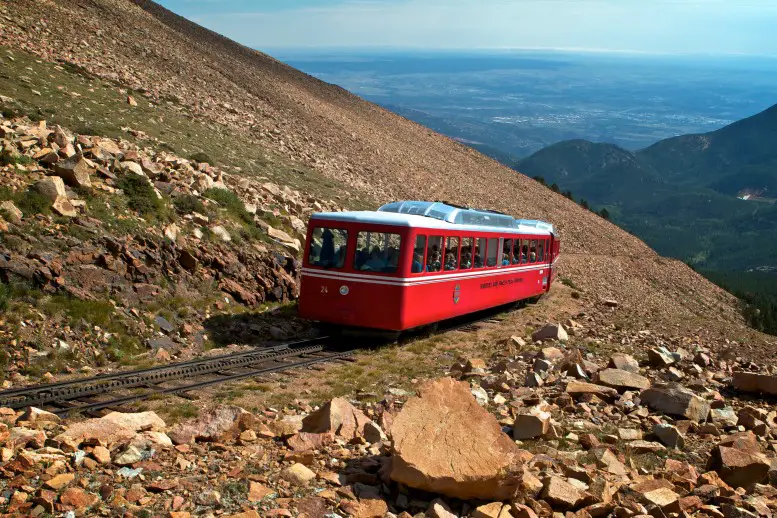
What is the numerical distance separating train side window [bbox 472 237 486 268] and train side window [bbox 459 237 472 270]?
0.28 metres

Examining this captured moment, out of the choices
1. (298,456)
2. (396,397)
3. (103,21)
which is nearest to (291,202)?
(396,397)

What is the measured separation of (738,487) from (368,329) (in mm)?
9525

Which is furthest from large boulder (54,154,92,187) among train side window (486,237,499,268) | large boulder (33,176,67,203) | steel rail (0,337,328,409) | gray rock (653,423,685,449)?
gray rock (653,423,685,449)

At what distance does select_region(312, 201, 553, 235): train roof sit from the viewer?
54.0 feet

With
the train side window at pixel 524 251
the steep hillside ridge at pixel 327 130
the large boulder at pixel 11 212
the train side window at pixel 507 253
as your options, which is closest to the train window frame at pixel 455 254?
the train side window at pixel 507 253

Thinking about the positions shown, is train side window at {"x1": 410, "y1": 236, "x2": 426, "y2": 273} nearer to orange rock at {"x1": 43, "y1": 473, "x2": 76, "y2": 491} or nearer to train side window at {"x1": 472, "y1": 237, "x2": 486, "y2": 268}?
train side window at {"x1": 472, "y1": 237, "x2": 486, "y2": 268}

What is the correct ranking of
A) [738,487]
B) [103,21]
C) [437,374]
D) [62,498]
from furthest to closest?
1. [103,21]
2. [437,374]
3. [738,487]
4. [62,498]

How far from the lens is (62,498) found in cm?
632

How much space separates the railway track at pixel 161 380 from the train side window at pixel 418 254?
242cm

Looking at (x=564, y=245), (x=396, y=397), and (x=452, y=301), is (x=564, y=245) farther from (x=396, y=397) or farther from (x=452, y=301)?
(x=396, y=397)

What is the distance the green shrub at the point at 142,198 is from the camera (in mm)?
18047

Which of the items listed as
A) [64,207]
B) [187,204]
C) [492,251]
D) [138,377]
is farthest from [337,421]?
[492,251]

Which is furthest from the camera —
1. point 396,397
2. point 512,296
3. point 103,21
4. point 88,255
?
point 103,21

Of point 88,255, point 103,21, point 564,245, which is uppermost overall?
point 103,21
